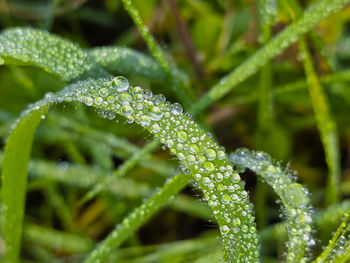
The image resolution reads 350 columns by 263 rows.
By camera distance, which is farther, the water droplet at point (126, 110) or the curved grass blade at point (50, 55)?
the curved grass blade at point (50, 55)

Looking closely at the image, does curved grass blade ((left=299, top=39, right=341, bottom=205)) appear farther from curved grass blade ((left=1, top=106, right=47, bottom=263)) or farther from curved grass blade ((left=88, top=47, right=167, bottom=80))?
curved grass blade ((left=1, top=106, right=47, bottom=263))

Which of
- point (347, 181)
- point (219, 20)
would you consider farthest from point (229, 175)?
point (219, 20)

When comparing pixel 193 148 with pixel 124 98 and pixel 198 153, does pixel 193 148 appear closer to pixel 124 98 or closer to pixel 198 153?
pixel 198 153

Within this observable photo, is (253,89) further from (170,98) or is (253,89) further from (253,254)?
(253,254)

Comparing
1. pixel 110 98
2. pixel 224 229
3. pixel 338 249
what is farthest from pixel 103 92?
pixel 338 249

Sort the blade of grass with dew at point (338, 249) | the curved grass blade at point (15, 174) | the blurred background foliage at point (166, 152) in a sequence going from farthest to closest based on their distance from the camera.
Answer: the blurred background foliage at point (166, 152) → the curved grass blade at point (15, 174) → the blade of grass with dew at point (338, 249)

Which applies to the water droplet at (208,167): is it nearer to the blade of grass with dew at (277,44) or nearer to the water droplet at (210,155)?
the water droplet at (210,155)

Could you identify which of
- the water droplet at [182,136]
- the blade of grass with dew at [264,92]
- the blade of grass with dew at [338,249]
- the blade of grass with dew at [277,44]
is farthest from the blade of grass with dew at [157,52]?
the blade of grass with dew at [338,249]
